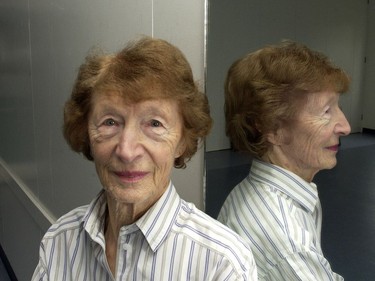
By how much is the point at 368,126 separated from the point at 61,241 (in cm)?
89

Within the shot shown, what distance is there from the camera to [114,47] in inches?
67.7

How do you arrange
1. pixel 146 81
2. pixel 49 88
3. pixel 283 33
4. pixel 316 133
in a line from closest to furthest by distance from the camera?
pixel 146 81, pixel 316 133, pixel 283 33, pixel 49 88

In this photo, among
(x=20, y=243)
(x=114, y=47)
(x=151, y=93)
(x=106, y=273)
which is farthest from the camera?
(x=20, y=243)

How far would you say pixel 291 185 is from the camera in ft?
3.77

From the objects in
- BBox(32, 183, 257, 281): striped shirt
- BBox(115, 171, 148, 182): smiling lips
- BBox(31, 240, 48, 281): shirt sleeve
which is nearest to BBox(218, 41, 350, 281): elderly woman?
BBox(32, 183, 257, 281): striped shirt

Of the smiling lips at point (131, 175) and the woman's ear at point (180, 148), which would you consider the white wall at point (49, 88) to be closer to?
the woman's ear at point (180, 148)

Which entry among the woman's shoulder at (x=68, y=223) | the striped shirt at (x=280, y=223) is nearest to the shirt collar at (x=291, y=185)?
the striped shirt at (x=280, y=223)

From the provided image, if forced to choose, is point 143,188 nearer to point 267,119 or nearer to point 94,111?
point 94,111

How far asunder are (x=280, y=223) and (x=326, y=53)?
454mm

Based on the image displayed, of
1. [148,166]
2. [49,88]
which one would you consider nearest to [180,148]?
[148,166]

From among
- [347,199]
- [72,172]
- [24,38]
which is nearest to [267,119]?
[347,199]

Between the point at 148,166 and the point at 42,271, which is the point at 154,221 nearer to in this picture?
the point at 148,166

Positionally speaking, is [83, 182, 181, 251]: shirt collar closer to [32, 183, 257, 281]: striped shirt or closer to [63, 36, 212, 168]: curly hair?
[32, 183, 257, 281]: striped shirt

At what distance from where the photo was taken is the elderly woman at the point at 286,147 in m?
1.08
